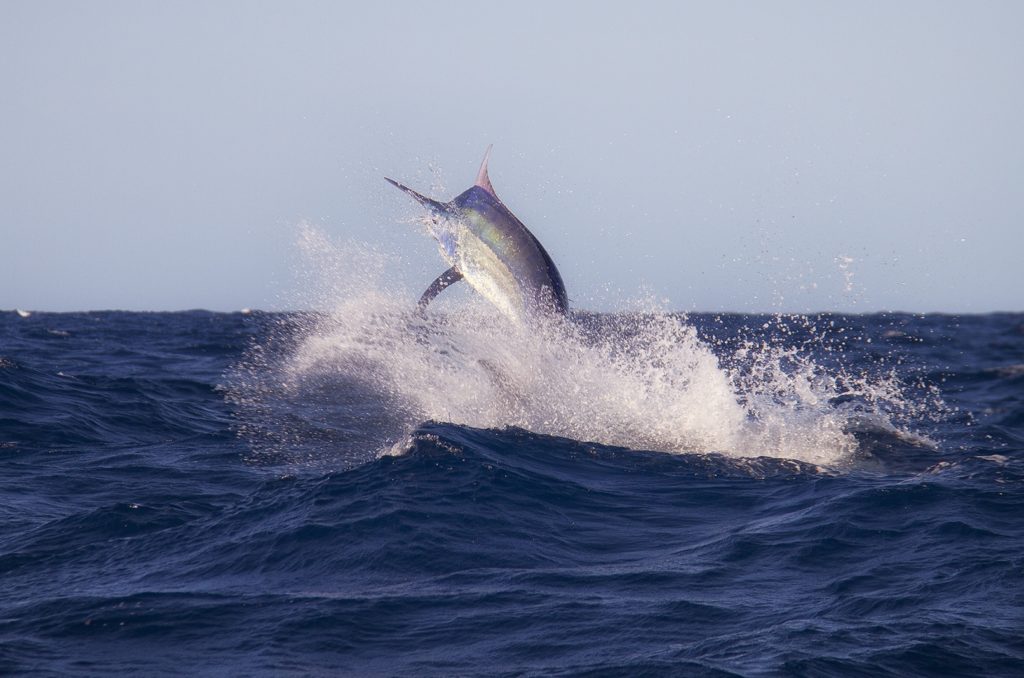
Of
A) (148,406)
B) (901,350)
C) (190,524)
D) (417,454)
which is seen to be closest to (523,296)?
(417,454)

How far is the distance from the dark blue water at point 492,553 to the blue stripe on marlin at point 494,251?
1.67 m

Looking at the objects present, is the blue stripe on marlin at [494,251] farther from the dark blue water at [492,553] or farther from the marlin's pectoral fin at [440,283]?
the dark blue water at [492,553]

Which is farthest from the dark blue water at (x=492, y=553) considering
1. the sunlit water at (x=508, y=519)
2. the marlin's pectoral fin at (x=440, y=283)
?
the marlin's pectoral fin at (x=440, y=283)

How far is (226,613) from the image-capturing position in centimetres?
634

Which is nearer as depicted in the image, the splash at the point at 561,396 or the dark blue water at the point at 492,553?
the dark blue water at the point at 492,553

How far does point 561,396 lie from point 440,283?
267 centimetres

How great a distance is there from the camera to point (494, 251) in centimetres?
1020

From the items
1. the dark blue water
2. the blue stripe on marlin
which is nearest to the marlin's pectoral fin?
the blue stripe on marlin

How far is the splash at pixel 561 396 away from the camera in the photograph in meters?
11.7

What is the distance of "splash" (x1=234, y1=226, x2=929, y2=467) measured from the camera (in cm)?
1173

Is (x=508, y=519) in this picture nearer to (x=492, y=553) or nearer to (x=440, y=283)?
(x=492, y=553)

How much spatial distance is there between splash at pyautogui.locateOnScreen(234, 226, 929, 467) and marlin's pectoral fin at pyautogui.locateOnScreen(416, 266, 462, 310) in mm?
722

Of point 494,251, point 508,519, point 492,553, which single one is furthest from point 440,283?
point 492,553

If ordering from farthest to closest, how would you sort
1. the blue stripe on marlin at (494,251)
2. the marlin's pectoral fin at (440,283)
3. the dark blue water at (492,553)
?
the marlin's pectoral fin at (440,283), the blue stripe on marlin at (494,251), the dark blue water at (492,553)
